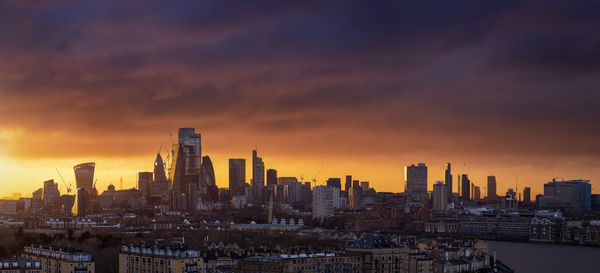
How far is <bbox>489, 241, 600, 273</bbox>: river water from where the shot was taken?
149 ft

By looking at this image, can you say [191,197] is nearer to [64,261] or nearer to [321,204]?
[321,204]

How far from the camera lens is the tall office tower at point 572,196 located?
130 meters

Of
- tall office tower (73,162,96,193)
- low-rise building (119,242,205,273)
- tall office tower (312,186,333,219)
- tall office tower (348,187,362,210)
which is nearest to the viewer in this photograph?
low-rise building (119,242,205,273)

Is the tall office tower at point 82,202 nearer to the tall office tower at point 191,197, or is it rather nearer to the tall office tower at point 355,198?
the tall office tower at point 191,197

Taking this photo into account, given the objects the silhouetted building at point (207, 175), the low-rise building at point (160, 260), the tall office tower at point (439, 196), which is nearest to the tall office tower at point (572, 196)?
the tall office tower at point (439, 196)

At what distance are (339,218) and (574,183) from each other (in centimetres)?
5190

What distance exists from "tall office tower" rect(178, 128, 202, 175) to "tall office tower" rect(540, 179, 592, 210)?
57006mm

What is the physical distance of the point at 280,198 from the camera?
13888cm

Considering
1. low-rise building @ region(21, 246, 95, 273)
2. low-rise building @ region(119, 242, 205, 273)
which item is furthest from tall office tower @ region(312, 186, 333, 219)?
low-rise building @ region(21, 246, 95, 273)

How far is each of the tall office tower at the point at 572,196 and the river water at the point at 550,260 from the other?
66.9 metres

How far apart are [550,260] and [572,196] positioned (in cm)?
8617

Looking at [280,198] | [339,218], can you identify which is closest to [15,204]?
[339,218]

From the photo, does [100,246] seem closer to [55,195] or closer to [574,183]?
[55,195]

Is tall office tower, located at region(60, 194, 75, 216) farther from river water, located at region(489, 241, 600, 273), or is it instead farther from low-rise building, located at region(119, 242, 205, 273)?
low-rise building, located at region(119, 242, 205, 273)
